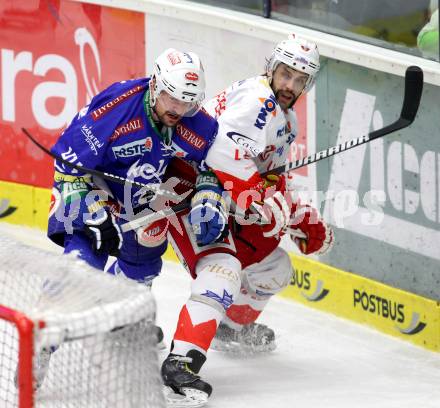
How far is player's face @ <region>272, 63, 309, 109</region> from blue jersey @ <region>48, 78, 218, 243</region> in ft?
1.03

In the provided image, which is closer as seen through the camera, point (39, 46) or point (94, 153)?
point (94, 153)

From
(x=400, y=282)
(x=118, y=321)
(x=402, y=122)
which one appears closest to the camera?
(x=118, y=321)

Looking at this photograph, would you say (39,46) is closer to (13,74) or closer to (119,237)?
(13,74)

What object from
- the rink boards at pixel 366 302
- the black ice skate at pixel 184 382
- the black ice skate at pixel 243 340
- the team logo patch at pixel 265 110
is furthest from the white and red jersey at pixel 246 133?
the rink boards at pixel 366 302

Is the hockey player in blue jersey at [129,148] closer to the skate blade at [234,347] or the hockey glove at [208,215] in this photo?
the hockey glove at [208,215]

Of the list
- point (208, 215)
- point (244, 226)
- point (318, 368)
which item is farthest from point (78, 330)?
point (318, 368)

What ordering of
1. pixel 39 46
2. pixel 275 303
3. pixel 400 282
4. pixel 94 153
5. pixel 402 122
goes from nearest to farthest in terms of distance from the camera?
pixel 94 153
pixel 402 122
pixel 400 282
pixel 275 303
pixel 39 46

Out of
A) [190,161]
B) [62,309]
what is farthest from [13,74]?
[62,309]

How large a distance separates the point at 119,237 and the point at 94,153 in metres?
0.30

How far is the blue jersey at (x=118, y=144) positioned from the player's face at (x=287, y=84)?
A: 0.31 meters

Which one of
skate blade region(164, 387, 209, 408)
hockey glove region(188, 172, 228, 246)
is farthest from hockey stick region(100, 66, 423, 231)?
skate blade region(164, 387, 209, 408)

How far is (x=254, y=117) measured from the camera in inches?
186

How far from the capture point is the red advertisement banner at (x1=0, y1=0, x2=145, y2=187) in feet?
21.9

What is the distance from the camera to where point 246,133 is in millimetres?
4707
